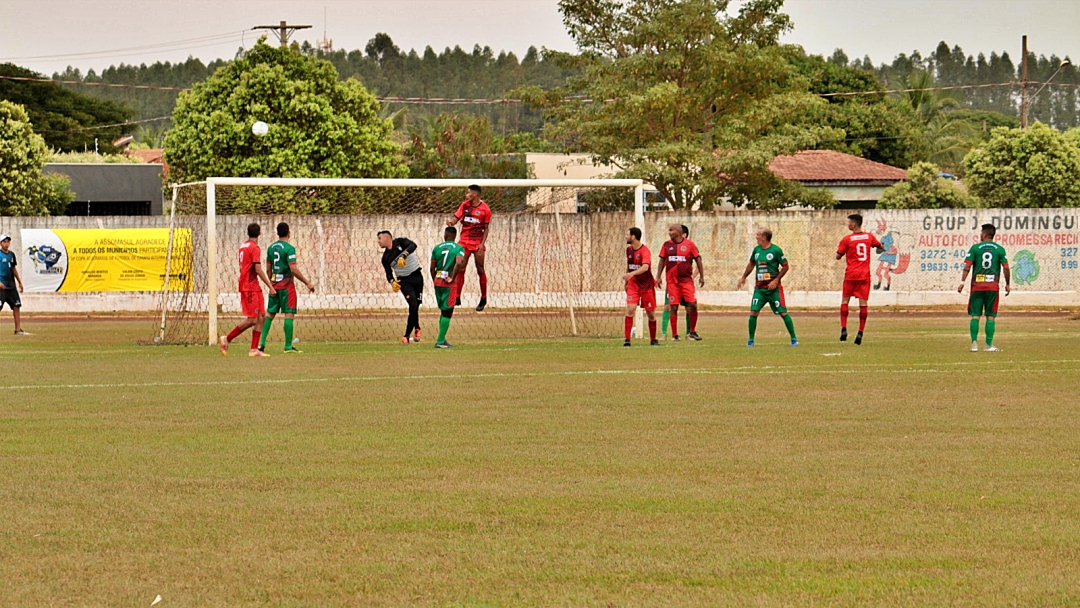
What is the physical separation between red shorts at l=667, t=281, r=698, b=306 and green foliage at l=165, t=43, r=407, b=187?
2414 centimetres

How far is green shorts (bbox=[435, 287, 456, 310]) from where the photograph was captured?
2000 cm

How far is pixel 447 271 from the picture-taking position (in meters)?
20.0

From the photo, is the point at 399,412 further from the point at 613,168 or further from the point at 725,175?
the point at 613,168

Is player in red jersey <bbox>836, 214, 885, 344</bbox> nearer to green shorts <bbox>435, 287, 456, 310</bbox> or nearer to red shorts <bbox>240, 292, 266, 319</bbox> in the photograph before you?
green shorts <bbox>435, 287, 456, 310</bbox>

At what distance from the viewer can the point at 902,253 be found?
118ft

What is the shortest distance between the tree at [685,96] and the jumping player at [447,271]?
1897cm

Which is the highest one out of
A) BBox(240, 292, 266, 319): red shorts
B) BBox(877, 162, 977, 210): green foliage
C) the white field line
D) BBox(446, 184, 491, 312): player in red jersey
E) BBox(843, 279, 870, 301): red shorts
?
BBox(877, 162, 977, 210): green foliage

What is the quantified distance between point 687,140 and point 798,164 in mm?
23908

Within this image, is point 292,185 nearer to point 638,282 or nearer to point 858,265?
point 638,282

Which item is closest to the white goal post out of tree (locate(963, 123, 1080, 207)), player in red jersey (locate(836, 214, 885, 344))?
player in red jersey (locate(836, 214, 885, 344))

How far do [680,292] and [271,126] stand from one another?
25.1 m

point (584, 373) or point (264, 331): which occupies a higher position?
point (264, 331)

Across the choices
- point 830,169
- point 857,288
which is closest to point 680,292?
point 857,288

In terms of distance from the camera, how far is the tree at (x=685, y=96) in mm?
38812
